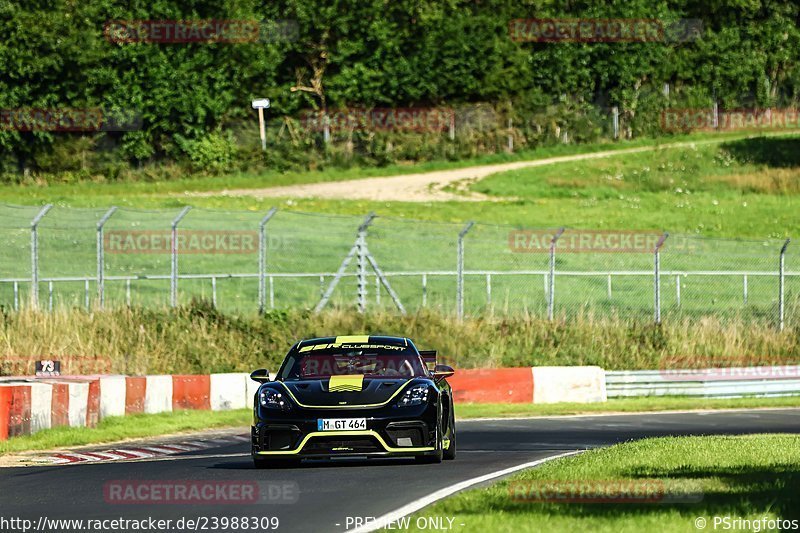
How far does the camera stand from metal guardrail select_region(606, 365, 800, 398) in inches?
1200

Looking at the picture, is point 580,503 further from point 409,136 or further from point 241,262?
point 409,136

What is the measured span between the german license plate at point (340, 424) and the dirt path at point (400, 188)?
44.0 m

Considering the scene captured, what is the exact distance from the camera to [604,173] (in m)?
68.6

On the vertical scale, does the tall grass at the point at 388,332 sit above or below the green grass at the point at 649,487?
above

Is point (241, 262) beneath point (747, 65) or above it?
beneath

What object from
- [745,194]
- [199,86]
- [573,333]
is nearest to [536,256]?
[573,333]

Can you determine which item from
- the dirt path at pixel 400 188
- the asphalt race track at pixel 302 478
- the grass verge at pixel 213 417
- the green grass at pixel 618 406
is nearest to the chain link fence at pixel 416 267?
the green grass at pixel 618 406

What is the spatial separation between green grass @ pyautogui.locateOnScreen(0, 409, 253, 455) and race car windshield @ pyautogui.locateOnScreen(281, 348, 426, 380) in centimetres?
396

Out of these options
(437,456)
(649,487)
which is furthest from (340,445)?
(649,487)

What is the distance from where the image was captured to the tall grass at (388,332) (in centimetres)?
2836

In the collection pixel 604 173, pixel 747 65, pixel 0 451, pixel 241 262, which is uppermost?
pixel 747 65

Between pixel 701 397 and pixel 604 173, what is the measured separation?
126 feet

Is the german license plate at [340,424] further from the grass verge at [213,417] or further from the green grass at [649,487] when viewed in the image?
the grass verge at [213,417]

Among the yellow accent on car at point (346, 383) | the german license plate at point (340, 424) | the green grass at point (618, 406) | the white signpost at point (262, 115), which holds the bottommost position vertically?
the green grass at point (618, 406)
